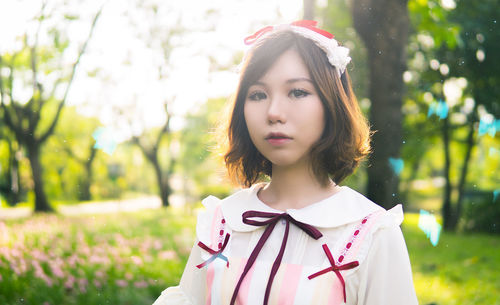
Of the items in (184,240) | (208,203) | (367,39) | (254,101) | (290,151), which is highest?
(367,39)

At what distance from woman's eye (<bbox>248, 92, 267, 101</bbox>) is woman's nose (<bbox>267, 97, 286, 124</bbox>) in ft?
0.22

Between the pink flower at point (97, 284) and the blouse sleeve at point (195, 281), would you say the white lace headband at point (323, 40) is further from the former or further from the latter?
the pink flower at point (97, 284)

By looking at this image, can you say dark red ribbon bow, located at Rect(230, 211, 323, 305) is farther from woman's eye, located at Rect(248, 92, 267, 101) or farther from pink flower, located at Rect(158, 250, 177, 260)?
pink flower, located at Rect(158, 250, 177, 260)

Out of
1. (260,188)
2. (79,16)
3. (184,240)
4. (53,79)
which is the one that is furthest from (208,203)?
(53,79)

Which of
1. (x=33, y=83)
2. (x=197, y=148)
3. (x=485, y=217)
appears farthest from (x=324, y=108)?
(x=197, y=148)

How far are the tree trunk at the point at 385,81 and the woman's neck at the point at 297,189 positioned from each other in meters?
1.73

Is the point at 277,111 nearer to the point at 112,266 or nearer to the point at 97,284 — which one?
the point at 97,284

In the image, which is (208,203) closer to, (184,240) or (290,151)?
(290,151)

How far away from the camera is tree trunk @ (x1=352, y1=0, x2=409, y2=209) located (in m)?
2.90

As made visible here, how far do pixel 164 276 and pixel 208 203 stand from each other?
2.52 meters

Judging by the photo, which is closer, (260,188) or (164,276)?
(260,188)

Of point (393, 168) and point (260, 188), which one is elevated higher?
point (260, 188)

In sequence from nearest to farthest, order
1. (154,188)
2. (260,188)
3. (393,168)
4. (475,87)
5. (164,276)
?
(260,188)
(393,168)
(164,276)
(475,87)
(154,188)

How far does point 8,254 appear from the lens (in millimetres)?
4000
